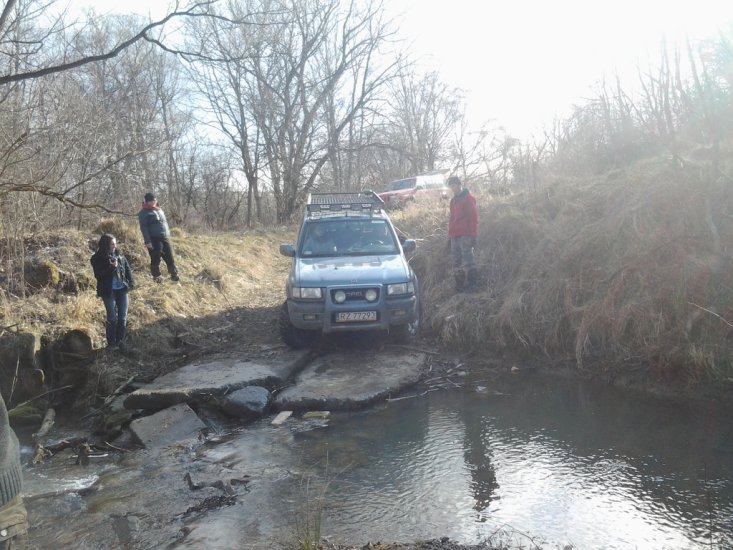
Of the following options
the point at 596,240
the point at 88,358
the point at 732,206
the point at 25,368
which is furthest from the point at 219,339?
the point at 732,206

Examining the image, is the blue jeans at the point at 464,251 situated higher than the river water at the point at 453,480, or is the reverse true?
the blue jeans at the point at 464,251

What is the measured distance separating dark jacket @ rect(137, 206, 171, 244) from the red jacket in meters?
5.33

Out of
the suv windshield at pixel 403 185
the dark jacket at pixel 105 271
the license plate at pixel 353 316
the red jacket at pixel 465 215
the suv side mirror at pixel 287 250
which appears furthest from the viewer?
the suv windshield at pixel 403 185

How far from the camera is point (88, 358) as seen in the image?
27.4 ft

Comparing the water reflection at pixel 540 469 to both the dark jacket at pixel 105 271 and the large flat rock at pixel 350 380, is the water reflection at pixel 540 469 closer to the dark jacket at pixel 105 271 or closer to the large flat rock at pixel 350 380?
the large flat rock at pixel 350 380

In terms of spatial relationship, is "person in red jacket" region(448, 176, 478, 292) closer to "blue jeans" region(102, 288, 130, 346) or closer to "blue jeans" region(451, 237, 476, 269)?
"blue jeans" region(451, 237, 476, 269)

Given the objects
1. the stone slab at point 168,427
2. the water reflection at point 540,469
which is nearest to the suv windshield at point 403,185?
the water reflection at point 540,469

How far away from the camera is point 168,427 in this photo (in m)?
6.18

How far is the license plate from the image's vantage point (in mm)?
7680

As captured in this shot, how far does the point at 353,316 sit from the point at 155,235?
16.7ft

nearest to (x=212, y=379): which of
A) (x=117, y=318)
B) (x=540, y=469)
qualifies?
(x=117, y=318)

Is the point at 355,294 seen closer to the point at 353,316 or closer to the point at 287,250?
the point at 353,316

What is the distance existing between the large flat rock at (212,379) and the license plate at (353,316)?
889 millimetres

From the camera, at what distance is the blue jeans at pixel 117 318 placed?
8531 millimetres
